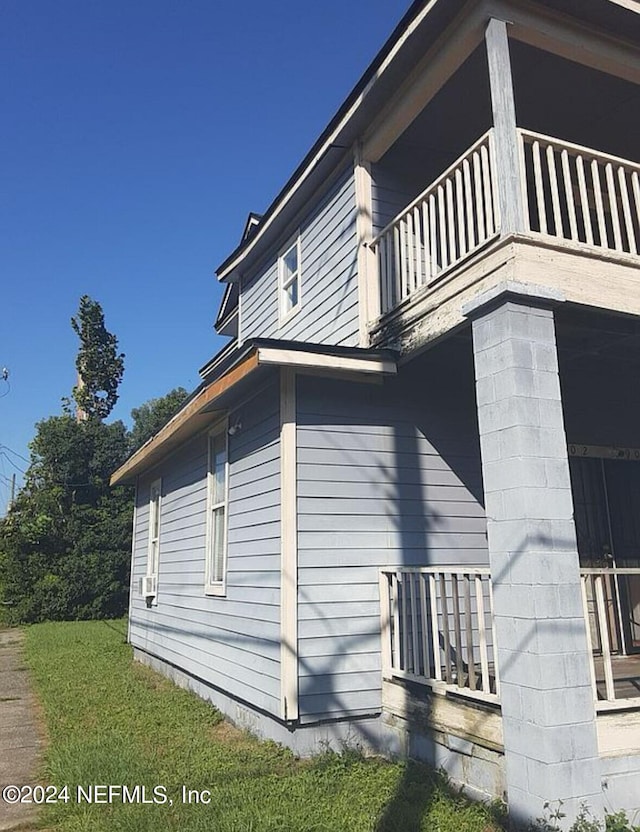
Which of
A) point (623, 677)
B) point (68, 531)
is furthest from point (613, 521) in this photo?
point (68, 531)

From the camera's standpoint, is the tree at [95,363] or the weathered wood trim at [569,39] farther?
the tree at [95,363]

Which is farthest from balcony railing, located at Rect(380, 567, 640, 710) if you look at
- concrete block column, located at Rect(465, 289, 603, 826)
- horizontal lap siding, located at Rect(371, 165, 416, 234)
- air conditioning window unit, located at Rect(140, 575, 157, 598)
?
air conditioning window unit, located at Rect(140, 575, 157, 598)

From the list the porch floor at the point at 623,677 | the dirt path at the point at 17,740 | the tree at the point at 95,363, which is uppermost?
the tree at the point at 95,363

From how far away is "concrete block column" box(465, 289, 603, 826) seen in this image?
11.0 feet

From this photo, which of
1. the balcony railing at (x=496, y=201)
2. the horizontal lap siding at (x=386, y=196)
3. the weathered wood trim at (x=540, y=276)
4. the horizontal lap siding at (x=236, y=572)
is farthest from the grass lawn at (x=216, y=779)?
the horizontal lap siding at (x=386, y=196)

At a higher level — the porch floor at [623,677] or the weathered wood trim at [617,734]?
the porch floor at [623,677]

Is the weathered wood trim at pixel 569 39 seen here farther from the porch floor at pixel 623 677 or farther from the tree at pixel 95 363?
the tree at pixel 95 363

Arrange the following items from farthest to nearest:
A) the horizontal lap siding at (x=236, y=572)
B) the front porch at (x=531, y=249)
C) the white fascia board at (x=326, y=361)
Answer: the horizontal lap siding at (x=236, y=572)
the white fascia board at (x=326, y=361)
the front porch at (x=531, y=249)

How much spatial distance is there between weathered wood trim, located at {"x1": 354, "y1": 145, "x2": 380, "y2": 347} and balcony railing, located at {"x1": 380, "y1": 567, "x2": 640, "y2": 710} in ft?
7.69

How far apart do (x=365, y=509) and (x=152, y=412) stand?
3543cm

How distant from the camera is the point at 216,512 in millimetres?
7520

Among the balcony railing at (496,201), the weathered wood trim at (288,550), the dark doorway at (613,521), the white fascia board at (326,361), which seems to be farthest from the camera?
the dark doorway at (613,521)

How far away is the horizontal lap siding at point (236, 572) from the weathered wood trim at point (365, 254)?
3.93ft

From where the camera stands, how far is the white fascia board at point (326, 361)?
5.12 meters
